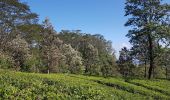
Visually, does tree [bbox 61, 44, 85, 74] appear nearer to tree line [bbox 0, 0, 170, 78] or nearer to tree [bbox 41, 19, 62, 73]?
tree line [bbox 0, 0, 170, 78]

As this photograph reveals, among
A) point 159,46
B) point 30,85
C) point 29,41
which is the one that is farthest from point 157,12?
point 30,85

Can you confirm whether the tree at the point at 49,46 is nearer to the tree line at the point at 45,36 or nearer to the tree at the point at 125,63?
the tree line at the point at 45,36

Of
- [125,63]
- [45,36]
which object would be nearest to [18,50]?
[45,36]

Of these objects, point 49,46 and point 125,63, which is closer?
point 49,46

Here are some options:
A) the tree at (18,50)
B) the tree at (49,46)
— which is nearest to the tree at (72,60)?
the tree at (49,46)

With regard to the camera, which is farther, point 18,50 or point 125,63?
point 125,63

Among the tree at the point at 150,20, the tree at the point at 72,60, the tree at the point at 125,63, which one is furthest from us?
the tree at the point at 72,60

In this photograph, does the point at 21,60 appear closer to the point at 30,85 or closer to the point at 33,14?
the point at 33,14

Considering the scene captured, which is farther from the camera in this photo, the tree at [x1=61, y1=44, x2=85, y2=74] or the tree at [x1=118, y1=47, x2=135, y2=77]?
the tree at [x1=61, y1=44, x2=85, y2=74]

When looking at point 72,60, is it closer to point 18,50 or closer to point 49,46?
point 49,46

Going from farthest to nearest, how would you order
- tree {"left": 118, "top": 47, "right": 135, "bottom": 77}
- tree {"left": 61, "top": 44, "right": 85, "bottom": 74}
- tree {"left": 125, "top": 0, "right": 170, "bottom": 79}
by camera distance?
tree {"left": 61, "top": 44, "right": 85, "bottom": 74}, tree {"left": 118, "top": 47, "right": 135, "bottom": 77}, tree {"left": 125, "top": 0, "right": 170, "bottom": 79}

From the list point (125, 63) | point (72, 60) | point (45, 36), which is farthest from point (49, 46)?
point (125, 63)

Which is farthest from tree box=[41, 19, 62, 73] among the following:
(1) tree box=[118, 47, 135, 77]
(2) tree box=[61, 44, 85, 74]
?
(1) tree box=[118, 47, 135, 77]

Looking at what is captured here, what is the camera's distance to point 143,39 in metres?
55.2
